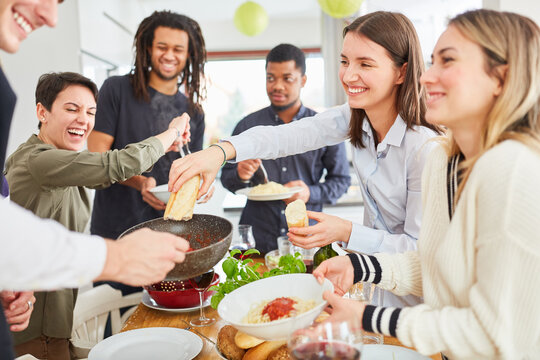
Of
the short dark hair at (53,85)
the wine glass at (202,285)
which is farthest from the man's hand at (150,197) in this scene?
the wine glass at (202,285)

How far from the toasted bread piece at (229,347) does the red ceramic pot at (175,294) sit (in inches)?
14.5

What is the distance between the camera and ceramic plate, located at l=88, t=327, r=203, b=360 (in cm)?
126

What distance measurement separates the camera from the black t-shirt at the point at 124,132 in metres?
2.59

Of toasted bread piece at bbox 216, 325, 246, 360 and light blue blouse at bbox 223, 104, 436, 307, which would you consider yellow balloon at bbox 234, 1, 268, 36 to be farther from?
toasted bread piece at bbox 216, 325, 246, 360

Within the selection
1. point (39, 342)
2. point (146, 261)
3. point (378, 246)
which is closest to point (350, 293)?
point (378, 246)

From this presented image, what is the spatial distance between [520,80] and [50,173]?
64.3 inches

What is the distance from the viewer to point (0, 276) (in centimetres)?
80

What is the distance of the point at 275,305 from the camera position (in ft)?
3.50

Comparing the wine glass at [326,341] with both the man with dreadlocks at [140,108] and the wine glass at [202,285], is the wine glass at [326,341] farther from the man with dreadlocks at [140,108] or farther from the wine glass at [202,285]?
the man with dreadlocks at [140,108]

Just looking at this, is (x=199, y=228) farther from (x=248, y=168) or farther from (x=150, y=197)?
(x=248, y=168)

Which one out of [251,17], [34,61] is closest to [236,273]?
[34,61]

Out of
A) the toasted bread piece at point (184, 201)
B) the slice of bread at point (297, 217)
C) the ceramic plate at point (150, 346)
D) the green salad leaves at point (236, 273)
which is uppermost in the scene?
the toasted bread piece at point (184, 201)

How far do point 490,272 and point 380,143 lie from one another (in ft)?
2.86

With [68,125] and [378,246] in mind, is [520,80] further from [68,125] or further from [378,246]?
[68,125]
